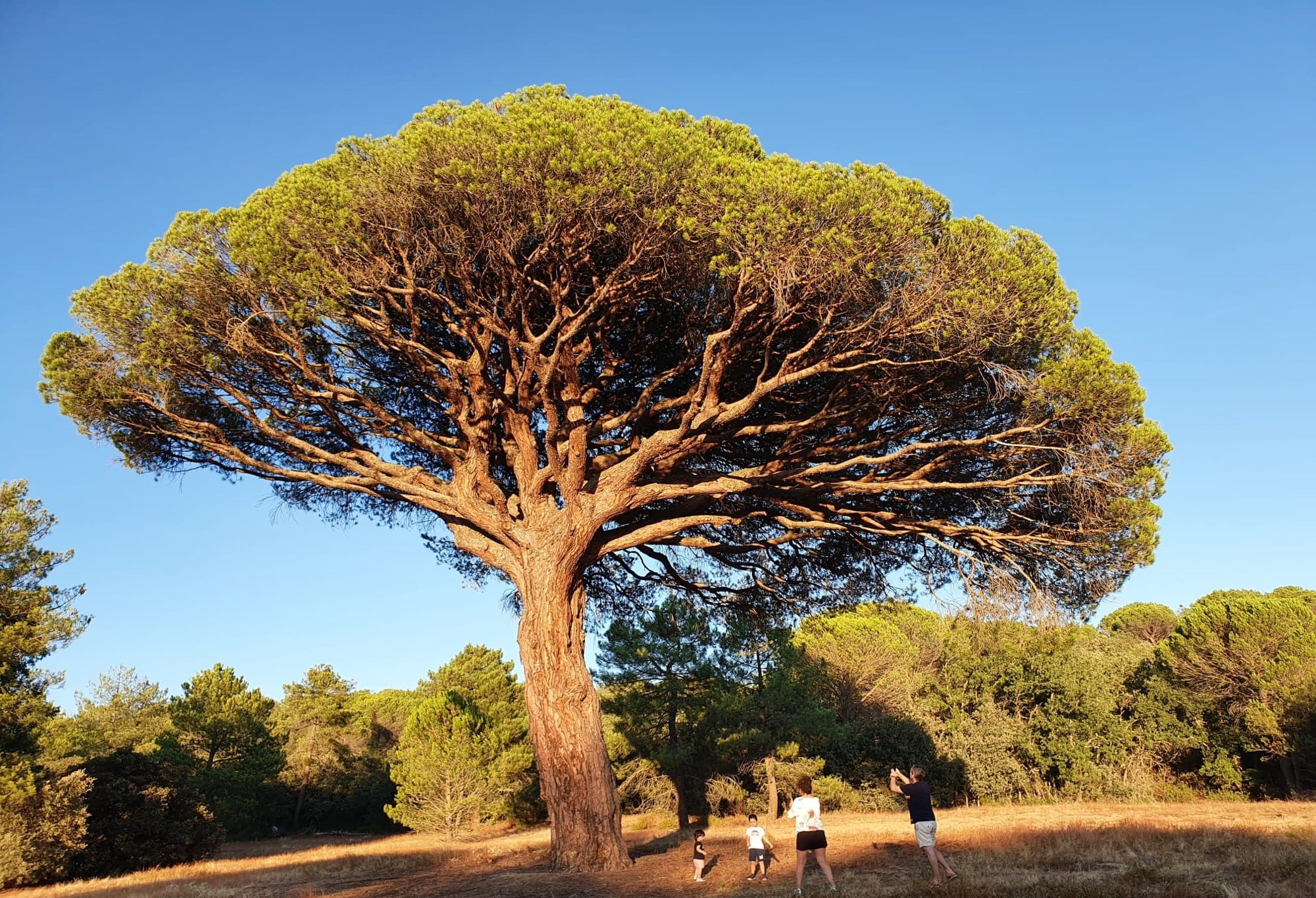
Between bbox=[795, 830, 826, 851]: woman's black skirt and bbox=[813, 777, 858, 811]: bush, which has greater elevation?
bbox=[795, 830, 826, 851]: woman's black skirt

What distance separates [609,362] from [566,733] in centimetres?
549

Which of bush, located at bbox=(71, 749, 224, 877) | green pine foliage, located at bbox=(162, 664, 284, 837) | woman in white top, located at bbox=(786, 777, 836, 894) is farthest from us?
green pine foliage, located at bbox=(162, 664, 284, 837)

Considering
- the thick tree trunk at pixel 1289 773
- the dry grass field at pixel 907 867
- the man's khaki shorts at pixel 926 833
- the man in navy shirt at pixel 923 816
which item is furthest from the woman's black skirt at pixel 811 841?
the thick tree trunk at pixel 1289 773

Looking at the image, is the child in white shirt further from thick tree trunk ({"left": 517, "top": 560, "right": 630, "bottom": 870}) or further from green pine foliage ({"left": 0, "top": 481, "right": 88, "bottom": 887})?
green pine foliage ({"left": 0, "top": 481, "right": 88, "bottom": 887})

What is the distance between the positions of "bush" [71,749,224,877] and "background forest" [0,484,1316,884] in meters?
0.05

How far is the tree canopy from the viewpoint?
34.6ft

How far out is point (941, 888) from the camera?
26.4ft

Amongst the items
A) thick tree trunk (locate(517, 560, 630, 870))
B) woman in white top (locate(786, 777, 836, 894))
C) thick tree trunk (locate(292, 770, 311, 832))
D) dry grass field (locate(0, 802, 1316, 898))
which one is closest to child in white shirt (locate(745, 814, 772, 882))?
dry grass field (locate(0, 802, 1316, 898))

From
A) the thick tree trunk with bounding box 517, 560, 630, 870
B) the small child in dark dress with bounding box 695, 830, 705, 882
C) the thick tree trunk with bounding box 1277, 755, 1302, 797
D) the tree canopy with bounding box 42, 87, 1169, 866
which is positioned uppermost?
the tree canopy with bounding box 42, 87, 1169, 866

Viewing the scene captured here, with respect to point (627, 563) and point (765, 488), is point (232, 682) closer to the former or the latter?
point (627, 563)

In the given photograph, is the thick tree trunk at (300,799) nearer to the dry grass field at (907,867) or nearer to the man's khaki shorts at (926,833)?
the dry grass field at (907,867)

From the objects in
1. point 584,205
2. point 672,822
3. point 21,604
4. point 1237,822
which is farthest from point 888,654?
point 21,604

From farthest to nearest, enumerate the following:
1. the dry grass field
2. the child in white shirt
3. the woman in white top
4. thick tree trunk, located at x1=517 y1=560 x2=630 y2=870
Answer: thick tree trunk, located at x1=517 y1=560 x2=630 y2=870, the child in white shirt, the woman in white top, the dry grass field

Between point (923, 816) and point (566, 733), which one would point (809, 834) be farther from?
point (566, 733)
